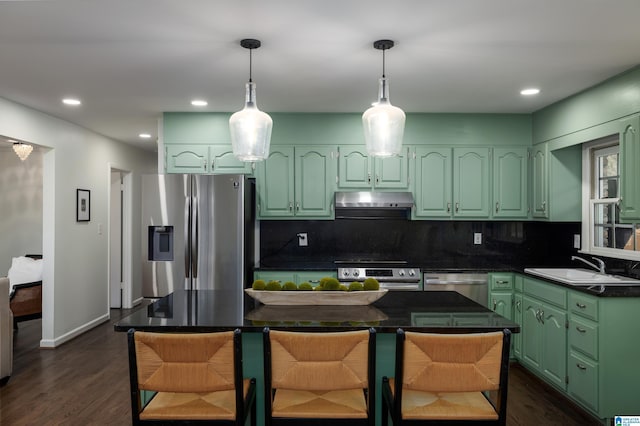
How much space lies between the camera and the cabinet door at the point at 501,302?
4164 millimetres

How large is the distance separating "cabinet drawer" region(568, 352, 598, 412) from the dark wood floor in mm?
119

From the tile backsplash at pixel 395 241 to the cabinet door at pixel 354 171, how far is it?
19.1 inches

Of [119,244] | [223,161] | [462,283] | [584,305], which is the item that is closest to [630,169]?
[584,305]

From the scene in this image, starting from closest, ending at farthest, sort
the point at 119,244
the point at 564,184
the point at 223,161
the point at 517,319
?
the point at 517,319, the point at 564,184, the point at 223,161, the point at 119,244

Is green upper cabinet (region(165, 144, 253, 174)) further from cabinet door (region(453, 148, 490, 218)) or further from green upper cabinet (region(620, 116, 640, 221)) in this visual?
green upper cabinet (region(620, 116, 640, 221))

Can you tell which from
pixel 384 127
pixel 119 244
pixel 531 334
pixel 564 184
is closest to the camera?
pixel 384 127

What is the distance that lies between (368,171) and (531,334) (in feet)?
6.76

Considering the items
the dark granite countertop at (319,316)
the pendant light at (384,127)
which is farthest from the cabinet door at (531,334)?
the pendant light at (384,127)

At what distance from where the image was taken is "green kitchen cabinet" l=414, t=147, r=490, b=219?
4547mm

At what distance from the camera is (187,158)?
454 cm

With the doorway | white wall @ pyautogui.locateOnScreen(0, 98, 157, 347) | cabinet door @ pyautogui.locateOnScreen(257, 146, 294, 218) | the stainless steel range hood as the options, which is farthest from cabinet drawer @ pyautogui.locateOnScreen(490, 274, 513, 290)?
the doorway

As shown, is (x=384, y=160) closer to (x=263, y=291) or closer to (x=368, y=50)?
(x=368, y=50)

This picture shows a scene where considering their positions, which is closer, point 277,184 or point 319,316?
point 319,316

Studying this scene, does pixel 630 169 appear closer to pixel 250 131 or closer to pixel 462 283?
pixel 462 283
